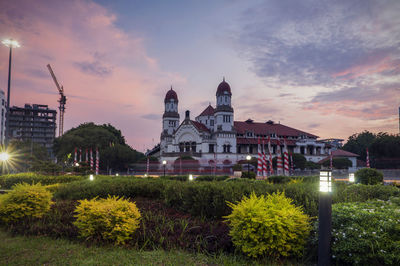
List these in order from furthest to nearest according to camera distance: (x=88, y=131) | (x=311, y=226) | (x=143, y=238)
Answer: (x=88, y=131), (x=143, y=238), (x=311, y=226)

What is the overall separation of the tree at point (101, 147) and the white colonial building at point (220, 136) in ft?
33.4

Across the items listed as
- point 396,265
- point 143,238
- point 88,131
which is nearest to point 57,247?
point 143,238

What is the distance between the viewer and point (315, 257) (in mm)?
6531

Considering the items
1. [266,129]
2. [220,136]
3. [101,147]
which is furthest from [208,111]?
[101,147]

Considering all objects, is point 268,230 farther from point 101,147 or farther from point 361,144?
point 361,144

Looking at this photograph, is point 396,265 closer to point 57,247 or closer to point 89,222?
point 89,222

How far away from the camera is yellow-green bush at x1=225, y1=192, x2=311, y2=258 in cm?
616

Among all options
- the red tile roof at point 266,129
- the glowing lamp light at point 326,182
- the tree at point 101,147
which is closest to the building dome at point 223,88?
the red tile roof at point 266,129

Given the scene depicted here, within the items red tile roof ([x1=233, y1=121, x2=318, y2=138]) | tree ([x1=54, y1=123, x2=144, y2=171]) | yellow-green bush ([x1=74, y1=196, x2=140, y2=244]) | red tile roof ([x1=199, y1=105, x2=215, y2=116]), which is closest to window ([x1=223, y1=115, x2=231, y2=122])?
red tile roof ([x1=233, y1=121, x2=318, y2=138])

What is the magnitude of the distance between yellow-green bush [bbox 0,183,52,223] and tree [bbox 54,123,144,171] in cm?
5107

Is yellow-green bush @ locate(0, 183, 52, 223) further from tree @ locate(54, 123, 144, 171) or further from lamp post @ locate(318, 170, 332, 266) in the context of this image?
tree @ locate(54, 123, 144, 171)

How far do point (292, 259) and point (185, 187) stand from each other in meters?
4.38

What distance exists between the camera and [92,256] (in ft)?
21.5

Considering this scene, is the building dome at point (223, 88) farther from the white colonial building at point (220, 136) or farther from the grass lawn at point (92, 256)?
the grass lawn at point (92, 256)
